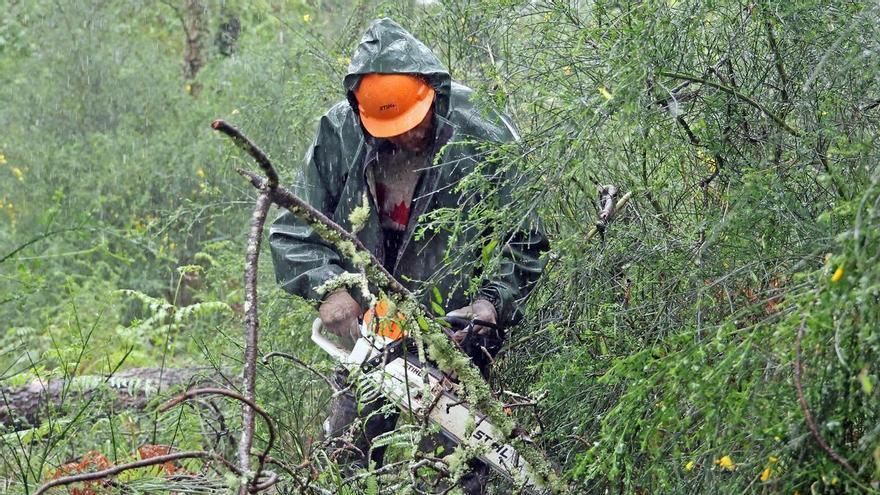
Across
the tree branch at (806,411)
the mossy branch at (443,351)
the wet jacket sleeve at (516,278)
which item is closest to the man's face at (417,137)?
the wet jacket sleeve at (516,278)

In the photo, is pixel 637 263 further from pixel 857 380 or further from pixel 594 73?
pixel 857 380

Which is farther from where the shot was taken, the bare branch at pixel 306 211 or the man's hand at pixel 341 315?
the man's hand at pixel 341 315

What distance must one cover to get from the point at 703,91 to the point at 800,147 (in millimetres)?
461

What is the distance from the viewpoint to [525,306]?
15.2 ft

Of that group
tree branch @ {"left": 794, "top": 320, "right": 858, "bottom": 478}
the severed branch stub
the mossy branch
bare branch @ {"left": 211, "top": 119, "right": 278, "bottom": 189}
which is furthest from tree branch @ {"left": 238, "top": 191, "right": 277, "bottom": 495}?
the severed branch stub

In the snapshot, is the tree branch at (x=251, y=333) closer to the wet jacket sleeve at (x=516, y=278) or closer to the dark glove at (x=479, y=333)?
the dark glove at (x=479, y=333)

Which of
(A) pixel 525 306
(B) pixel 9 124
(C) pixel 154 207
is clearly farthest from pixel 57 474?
(B) pixel 9 124

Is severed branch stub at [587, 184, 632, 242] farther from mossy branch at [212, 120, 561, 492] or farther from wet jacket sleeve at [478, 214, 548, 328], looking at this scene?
mossy branch at [212, 120, 561, 492]

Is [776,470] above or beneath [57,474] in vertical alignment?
above

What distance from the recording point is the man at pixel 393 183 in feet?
15.5

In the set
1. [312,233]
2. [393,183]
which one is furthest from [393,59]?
[312,233]

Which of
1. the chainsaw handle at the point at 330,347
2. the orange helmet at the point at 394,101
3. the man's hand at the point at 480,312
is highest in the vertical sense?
the orange helmet at the point at 394,101

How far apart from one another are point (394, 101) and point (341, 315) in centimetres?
89

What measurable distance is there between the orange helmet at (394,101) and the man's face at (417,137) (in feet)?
0.14
